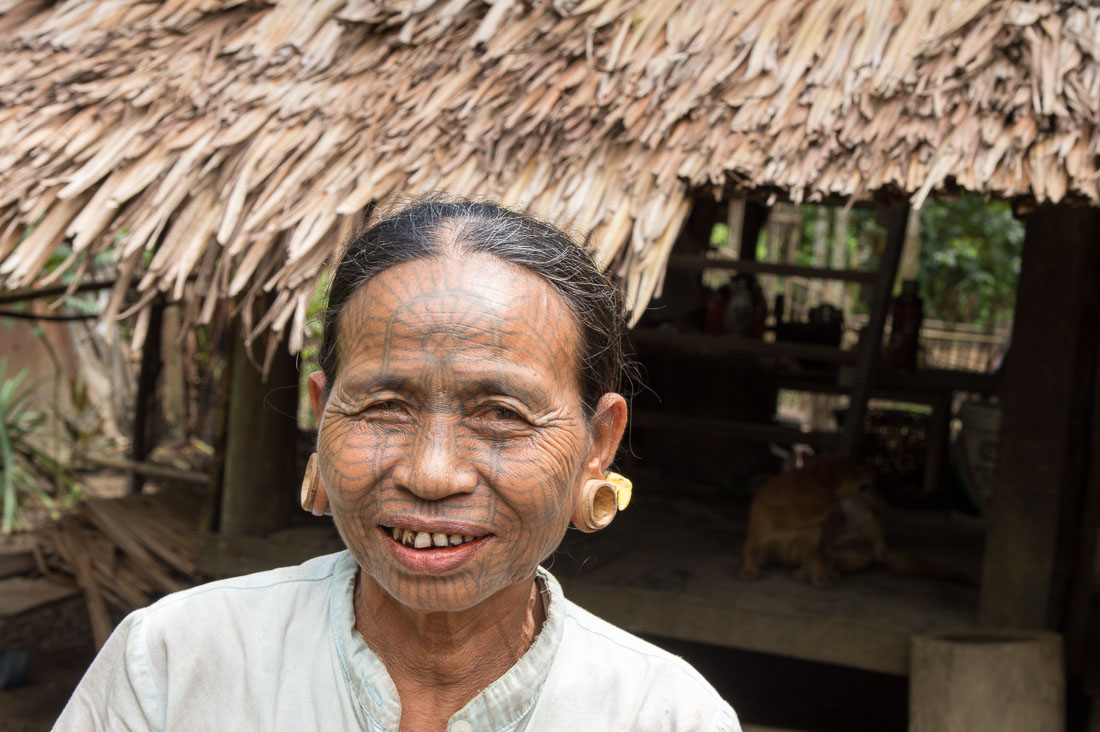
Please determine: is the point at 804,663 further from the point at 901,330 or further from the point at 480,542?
the point at 480,542

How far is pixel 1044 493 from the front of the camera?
340 cm

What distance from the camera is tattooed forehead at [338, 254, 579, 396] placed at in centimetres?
116

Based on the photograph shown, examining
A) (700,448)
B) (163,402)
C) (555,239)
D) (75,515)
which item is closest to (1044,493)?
(700,448)

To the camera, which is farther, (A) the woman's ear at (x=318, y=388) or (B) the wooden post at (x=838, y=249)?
(B) the wooden post at (x=838, y=249)

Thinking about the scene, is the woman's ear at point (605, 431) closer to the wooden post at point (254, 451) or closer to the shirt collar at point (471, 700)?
the shirt collar at point (471, 700)

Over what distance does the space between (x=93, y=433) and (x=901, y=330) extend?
5979 mm

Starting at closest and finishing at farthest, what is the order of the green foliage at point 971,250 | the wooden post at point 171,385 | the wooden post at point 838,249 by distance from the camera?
the wooden post at point 171,385 → the green foliage at point 971,250 → the wooden post at point 838,249

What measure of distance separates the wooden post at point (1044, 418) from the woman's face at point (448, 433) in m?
2.65

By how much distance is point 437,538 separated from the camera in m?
1.15

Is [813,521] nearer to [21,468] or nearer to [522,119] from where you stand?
[522,119]

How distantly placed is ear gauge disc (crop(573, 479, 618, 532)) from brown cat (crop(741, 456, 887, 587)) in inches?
109

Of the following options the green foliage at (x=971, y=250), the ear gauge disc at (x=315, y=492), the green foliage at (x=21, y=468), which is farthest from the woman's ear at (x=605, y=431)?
the green foliage at (x=971, y=250)

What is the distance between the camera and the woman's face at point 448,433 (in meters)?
1.15

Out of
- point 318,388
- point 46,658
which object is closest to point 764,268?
point 318,388
